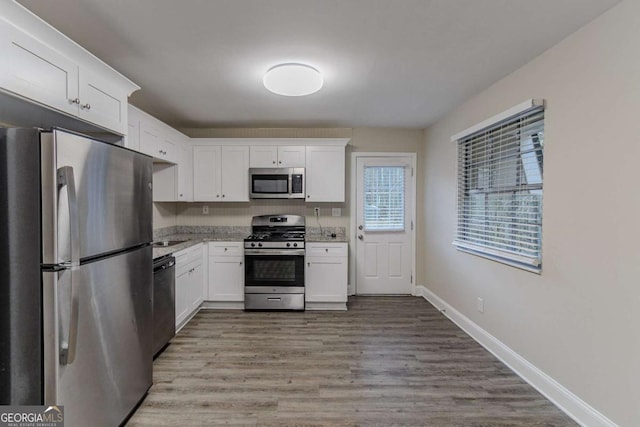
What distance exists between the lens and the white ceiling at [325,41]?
1.67m

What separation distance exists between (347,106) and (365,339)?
2.50 meters

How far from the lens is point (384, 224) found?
4.38m

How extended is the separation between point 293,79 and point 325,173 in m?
1.76

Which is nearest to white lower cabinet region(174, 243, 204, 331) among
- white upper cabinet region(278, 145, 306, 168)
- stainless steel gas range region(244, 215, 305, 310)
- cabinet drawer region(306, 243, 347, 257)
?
stainless steel gas range region(244, 215, 305, 310)

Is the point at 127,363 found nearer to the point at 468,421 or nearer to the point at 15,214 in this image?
the point at 15,214

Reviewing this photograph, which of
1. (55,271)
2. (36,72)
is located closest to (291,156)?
(36,72)

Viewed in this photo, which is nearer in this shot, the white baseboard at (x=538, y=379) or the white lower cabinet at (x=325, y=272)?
the white baseboard at (x=538, y=379)

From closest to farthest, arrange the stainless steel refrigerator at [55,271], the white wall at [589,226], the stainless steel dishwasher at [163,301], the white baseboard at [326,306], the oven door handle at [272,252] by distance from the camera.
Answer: the stainless steel refrigerator at [55,271] < the white wall at [589,226] < the stainless steel dishwasher at [163,301] < the oven door handle at [272,252] < the white baseboard at [326,306]

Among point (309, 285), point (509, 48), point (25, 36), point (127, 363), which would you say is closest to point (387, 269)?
point (309, 285)

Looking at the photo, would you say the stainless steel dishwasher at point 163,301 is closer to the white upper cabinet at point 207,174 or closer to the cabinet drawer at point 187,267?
the cabinet drawer at point 187,267

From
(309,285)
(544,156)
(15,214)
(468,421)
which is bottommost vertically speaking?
(468,421)

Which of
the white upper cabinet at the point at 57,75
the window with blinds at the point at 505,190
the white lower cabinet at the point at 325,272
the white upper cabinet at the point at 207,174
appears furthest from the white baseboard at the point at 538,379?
the white upper cabinet at the point at 57,75

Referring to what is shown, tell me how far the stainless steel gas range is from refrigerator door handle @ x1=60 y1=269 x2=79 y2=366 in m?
2.33

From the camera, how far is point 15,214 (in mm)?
1306
